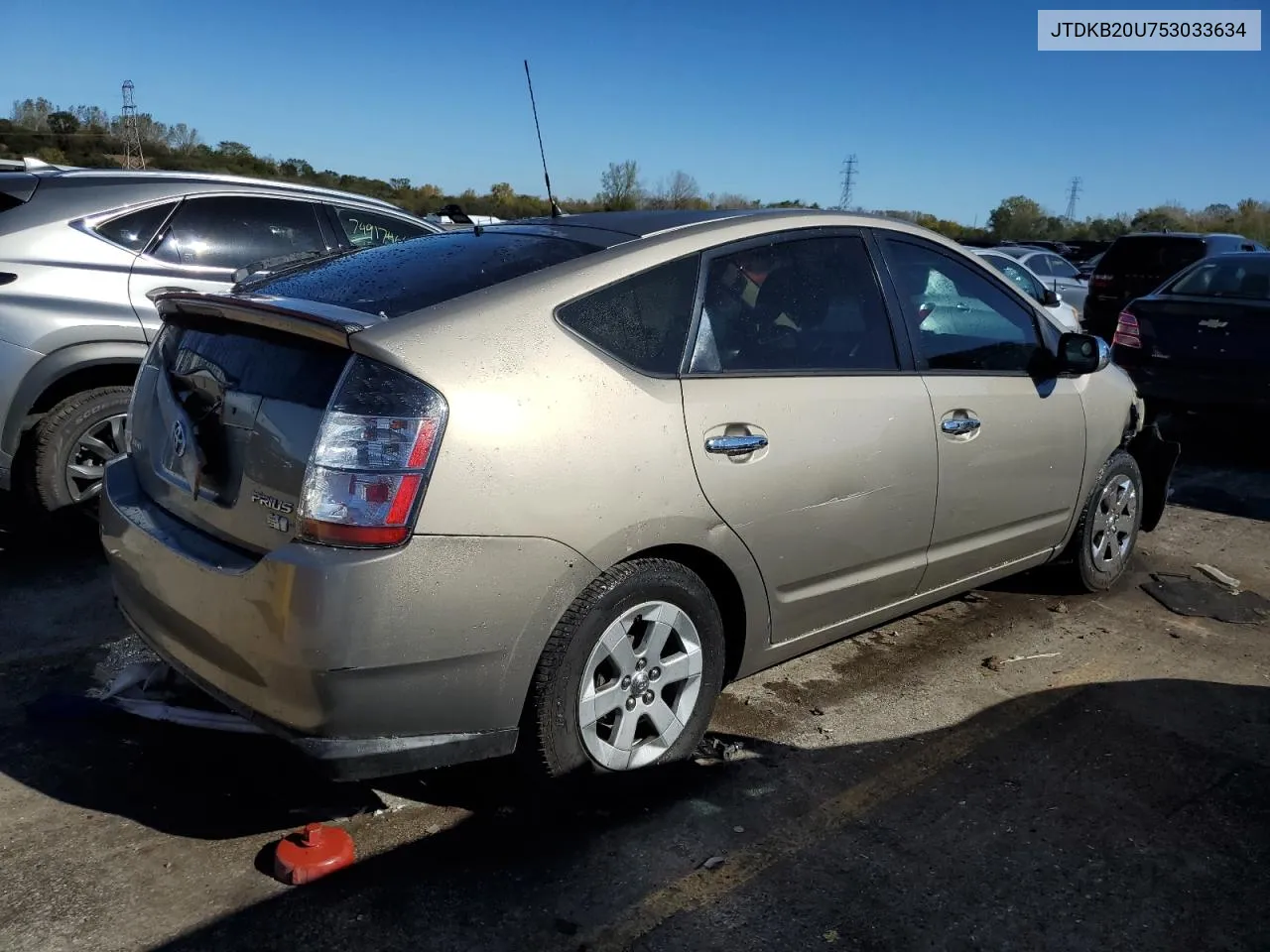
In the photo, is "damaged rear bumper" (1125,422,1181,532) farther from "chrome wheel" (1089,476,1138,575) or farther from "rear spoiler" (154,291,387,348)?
"rear spoiler" (154,291,387,348)

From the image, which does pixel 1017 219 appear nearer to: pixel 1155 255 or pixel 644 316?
pixel 1155 255

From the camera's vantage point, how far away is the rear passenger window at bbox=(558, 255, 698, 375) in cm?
287

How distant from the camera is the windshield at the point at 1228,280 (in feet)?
25.5

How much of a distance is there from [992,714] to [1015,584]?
1526mm

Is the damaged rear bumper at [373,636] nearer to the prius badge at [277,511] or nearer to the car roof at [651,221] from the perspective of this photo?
the prius badge at [277,511]

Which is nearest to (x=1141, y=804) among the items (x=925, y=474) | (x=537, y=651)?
(x=925, y=474)

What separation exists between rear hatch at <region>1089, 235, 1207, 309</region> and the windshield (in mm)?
5005

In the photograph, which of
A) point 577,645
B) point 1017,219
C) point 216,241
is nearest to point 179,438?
point 577,645

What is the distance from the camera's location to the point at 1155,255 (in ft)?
43.7

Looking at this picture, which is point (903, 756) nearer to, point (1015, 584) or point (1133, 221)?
point (1015, 584)

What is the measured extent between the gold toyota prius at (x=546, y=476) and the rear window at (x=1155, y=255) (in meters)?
10.8

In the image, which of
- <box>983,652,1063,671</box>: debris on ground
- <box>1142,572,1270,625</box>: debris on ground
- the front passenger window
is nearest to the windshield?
<box>1142,572,1270,625</box>: debris on ground

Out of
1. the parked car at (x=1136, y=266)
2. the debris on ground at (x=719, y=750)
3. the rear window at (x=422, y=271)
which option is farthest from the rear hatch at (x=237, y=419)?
the parked car at (x=1136, y=266)

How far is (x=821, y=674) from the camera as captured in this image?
404 centimetres
